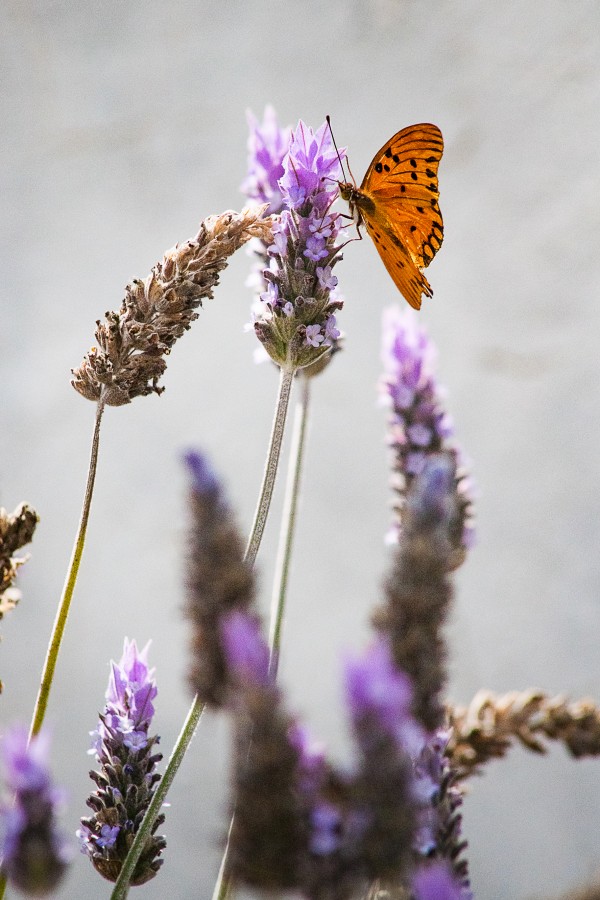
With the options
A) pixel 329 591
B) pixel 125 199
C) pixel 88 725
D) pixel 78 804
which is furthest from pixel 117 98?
pixel 78 804

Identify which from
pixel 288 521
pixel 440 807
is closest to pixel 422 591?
pixel 440 807

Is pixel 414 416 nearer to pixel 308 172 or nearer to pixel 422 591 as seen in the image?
pixel 308 172

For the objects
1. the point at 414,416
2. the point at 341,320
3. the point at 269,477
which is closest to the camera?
the point at 269,477

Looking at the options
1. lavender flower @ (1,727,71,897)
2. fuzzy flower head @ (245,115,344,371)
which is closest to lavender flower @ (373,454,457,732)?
lavender flower @ (1,727,71,897)

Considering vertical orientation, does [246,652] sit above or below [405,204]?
below

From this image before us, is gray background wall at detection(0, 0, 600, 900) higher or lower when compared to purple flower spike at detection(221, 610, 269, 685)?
higher

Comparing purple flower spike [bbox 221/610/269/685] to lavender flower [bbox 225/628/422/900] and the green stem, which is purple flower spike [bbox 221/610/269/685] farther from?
the green stem
